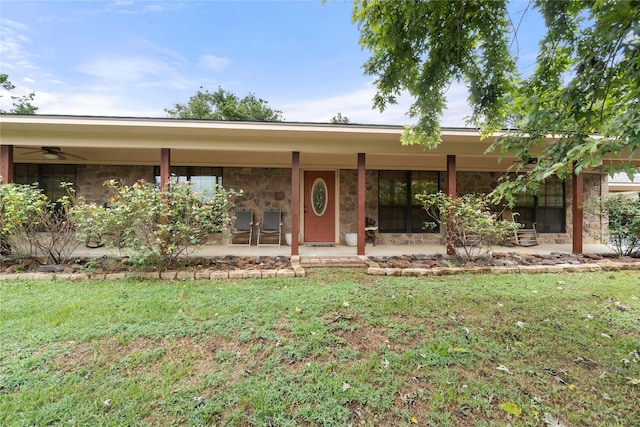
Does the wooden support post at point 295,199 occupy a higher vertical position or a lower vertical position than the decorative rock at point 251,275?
higher

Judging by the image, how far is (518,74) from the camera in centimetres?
305

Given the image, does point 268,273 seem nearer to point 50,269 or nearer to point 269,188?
point 50,269

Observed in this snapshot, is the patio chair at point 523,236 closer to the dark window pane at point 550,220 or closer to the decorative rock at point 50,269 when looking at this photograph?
the dark window pane at point 550,220

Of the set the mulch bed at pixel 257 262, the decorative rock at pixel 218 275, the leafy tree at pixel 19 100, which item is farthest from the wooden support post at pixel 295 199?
the leafy tree at pixel 19 100

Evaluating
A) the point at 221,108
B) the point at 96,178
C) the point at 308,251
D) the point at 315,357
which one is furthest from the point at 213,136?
the point at 221,108

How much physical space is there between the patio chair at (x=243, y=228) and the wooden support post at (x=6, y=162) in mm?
3989

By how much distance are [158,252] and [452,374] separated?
4.09 meters

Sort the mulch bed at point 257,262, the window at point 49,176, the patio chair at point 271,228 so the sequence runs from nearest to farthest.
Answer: the mulch bed at point 257,262 < the window at point 49,176 < the patio chair at point 271,228

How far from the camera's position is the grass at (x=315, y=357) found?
1657 millimetres

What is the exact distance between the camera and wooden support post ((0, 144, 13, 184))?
4.83 metres

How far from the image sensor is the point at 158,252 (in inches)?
167

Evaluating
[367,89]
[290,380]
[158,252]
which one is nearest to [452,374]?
[290,380]

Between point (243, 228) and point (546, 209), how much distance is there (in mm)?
8329

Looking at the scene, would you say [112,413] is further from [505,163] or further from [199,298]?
[505,163]
